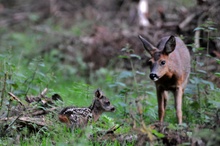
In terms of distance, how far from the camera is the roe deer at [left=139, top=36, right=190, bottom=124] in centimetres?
701

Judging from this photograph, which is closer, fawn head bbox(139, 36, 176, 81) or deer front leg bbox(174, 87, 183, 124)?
fawn head bbox(139, 36, 176, 81)

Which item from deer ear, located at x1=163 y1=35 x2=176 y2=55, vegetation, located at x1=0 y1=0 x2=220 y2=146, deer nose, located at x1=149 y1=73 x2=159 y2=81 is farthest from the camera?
deer ear, located at x1=163 y1=35 x2=176 y2=55

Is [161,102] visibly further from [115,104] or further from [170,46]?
[170,46]

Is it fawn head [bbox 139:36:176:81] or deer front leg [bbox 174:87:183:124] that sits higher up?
fawn head [bbox 139:36:176:81]

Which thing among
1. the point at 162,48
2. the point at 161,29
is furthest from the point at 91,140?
the point at 161,29

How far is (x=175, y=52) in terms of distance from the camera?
302 inches

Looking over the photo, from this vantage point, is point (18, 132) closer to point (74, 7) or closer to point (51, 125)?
point (51, 125)

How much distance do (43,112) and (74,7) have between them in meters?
11.4

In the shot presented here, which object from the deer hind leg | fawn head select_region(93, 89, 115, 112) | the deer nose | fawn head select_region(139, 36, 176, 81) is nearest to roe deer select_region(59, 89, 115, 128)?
fawn head select_region(93, 89, 115, 112)

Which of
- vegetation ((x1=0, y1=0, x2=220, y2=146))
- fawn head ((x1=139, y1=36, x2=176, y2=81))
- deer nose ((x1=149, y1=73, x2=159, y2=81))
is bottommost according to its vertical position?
vegetation ((x1=0, y1=0, x2=220, y2=146))

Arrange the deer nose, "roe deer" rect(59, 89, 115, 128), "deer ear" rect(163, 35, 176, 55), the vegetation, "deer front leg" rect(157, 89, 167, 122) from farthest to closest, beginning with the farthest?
"deer front leg" rect(157, 89, 167, 122) < "deer ear" rect(163, 35, 176, 55) < the deer nose < "roe deer" rect(59, 89, 115, 128) < the vegetation

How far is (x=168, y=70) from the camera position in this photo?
7184 millimetres

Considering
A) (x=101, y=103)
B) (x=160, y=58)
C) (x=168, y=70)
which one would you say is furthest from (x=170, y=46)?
(x=101, y=103)

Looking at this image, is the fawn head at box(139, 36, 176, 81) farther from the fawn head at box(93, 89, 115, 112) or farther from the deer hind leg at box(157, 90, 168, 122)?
the fawn head at box(93, 89, 115, 112)
